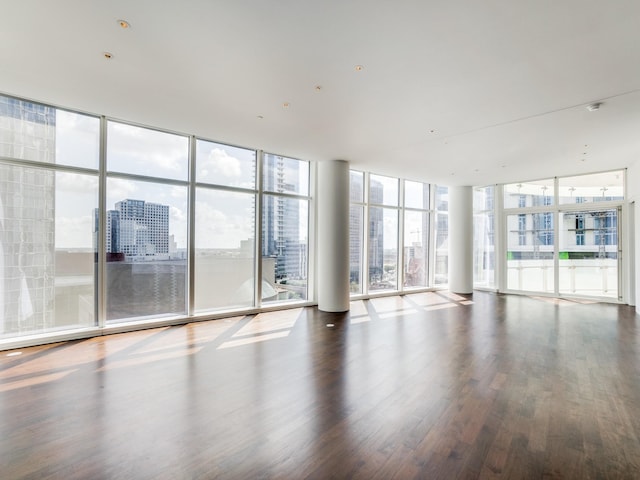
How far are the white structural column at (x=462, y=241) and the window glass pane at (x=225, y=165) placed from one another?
22.2 feet

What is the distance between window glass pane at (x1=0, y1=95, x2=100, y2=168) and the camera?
14.6 ft

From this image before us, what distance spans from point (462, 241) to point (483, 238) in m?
0.96

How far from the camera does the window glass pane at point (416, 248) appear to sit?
967cm

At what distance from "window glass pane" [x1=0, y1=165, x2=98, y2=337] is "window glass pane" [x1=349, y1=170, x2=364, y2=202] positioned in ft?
18.5

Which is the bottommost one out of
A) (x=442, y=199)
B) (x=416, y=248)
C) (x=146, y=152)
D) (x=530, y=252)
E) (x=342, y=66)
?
(x=530, y=252)

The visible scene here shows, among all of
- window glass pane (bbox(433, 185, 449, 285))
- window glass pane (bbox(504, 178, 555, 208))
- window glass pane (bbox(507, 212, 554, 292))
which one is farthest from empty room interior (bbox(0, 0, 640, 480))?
window glass pane (bbox(433, 185, 449, 285))

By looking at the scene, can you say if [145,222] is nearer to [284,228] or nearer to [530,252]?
[284,228]

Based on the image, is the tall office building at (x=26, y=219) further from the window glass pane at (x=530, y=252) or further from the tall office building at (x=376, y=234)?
the window glass pane at (x=530, y=252)

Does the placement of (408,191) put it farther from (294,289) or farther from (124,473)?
(124,473)

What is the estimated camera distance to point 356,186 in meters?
8.58

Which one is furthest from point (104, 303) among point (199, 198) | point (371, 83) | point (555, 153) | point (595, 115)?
point (555, 153)

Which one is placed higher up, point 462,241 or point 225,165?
point 225,165

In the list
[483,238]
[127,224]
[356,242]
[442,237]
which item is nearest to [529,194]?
[483,238]

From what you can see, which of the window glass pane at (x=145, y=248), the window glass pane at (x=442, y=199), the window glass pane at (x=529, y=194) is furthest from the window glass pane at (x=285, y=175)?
the window glass pane at (x=529, y=194)
